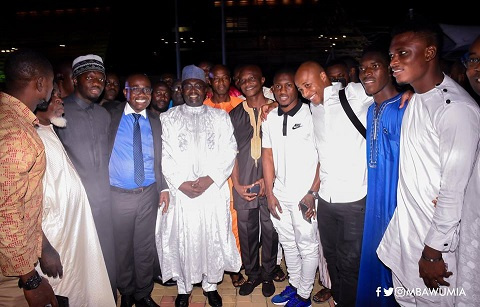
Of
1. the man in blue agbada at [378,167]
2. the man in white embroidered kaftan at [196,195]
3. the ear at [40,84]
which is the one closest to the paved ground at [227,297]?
the man in white embroidered kaftan at [196,195]

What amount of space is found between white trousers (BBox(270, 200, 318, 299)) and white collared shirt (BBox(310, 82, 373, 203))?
44 centimetres

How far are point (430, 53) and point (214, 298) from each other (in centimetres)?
324

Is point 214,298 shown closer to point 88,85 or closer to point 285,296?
point 285,296

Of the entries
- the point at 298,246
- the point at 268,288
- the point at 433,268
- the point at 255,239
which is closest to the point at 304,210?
the point at 298,246

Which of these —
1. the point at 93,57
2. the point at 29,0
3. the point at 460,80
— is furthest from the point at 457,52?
the point at 29,0

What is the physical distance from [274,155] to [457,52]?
863 cm

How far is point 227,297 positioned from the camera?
12.6 ft

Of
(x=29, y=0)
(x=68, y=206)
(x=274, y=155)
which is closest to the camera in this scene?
(x=68, y=206)

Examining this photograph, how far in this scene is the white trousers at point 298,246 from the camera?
344 centimetres

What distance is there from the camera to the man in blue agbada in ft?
8.76

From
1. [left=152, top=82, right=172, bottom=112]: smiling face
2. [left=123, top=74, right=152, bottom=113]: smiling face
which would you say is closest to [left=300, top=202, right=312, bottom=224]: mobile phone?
[left=123, top=74, right=152, bottom=113]: smiling face

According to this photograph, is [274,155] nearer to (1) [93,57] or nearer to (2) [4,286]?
(1) [93,57]

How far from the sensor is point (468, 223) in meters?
2.03

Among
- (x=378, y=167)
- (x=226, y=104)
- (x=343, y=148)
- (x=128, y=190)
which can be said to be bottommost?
(x=128, y=190)
